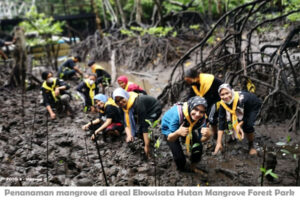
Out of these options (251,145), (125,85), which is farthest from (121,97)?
(251,145)

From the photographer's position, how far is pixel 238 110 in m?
3.20

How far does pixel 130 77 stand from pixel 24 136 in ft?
15.2

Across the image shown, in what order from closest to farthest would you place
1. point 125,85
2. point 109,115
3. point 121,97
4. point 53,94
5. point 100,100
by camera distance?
1. point 121,97
2. point 109,115
3. point 100,100
4. point 125,85
5. point 53,94

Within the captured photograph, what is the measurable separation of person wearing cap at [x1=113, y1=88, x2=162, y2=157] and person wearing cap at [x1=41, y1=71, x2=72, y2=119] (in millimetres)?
2342

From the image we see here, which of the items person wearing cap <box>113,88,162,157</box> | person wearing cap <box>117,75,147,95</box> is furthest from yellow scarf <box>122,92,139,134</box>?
person wearing cap <box>117,75,147,95</box>

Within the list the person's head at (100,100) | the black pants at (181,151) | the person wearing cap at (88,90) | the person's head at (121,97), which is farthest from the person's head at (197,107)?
the person wearing cap at (88,90)

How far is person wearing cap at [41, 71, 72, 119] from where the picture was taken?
17.3 ft

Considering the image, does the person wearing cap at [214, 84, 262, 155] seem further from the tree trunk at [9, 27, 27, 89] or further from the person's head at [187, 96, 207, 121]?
the tree trunk at [9, 27, 27, 89]

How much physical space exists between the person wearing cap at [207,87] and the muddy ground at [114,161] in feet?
1.96

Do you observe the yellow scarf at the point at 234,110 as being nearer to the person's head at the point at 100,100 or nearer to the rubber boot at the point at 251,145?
the rubber boot at the point at 251,145

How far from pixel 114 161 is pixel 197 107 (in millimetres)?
1671

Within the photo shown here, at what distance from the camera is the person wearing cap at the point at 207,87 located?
3468 millimetres

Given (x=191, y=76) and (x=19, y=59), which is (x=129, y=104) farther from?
(x=19, y=59)
